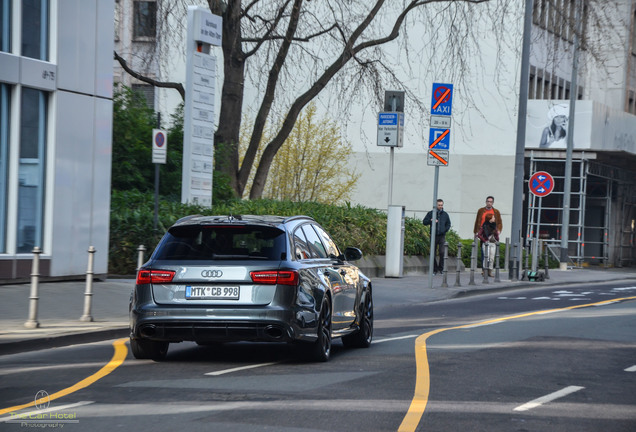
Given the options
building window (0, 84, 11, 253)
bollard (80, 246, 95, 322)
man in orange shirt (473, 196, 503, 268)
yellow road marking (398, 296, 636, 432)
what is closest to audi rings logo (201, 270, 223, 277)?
yellow road marking (398, 296, 636, 432)

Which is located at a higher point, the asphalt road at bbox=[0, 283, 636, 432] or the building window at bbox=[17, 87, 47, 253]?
the building window at bbox=[17, 87, 47, 253]

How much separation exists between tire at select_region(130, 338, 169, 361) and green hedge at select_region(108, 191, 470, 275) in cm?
834

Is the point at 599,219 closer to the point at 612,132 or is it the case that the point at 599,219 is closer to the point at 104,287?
the point at 612,132

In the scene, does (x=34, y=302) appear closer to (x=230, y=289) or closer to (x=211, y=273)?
(x=211, y=273)

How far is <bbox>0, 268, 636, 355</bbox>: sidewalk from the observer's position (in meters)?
11.6

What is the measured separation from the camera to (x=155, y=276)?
32.7 ft

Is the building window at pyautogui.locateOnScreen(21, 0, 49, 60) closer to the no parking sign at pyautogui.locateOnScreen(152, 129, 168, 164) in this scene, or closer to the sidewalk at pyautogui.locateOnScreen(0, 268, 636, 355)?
the no parking sign at pyautogui.locateOnScreen(152, 129, 168, 164)

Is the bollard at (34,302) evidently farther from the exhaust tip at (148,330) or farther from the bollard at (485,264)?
the bollard at (485,264)

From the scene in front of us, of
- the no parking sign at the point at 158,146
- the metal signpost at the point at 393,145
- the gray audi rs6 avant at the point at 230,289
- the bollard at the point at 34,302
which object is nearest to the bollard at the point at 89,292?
the bollard at the point at 34,302

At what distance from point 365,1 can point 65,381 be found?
34.8m

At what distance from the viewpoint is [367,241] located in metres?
25.5

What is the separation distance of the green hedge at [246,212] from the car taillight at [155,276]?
8.79m

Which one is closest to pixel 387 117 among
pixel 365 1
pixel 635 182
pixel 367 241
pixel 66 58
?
pixel 367 241

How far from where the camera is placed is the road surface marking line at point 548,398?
8.14 metres
